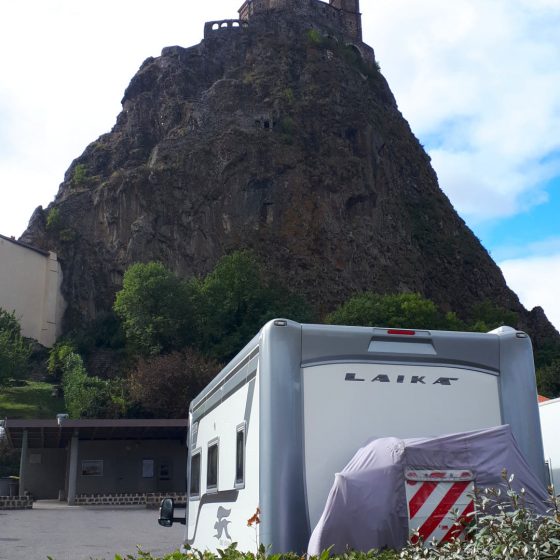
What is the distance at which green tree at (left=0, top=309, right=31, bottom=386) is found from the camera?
54.8 metres

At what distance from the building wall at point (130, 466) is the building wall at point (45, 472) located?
3.90 m

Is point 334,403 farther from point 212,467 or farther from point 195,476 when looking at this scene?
point 195,476

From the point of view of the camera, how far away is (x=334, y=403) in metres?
6.26

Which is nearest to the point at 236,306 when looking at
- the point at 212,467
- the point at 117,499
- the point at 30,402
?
the point at 30,402

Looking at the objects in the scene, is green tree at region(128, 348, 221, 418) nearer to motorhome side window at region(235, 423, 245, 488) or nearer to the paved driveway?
the paved driveway

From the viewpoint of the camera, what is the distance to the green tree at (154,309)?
5938cm

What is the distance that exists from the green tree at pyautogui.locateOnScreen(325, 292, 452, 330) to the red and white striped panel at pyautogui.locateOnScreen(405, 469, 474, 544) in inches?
1899

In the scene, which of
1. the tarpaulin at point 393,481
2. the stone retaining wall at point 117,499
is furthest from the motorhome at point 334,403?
the stone retaining wall at point 117,499

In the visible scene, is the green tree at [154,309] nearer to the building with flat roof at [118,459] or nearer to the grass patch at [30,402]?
the grass patch at [30,402]

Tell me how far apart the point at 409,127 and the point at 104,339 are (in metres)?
45.2

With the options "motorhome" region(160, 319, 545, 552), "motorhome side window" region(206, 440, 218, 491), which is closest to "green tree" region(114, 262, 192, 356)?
"motorhome side window" region(206, 440, 218, 491)

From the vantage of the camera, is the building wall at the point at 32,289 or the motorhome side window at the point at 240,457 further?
the building wall at the point at 32,289

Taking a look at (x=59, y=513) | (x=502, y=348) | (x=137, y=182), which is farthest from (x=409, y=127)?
(x=502, y=348)

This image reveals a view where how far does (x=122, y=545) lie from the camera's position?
650 inches
